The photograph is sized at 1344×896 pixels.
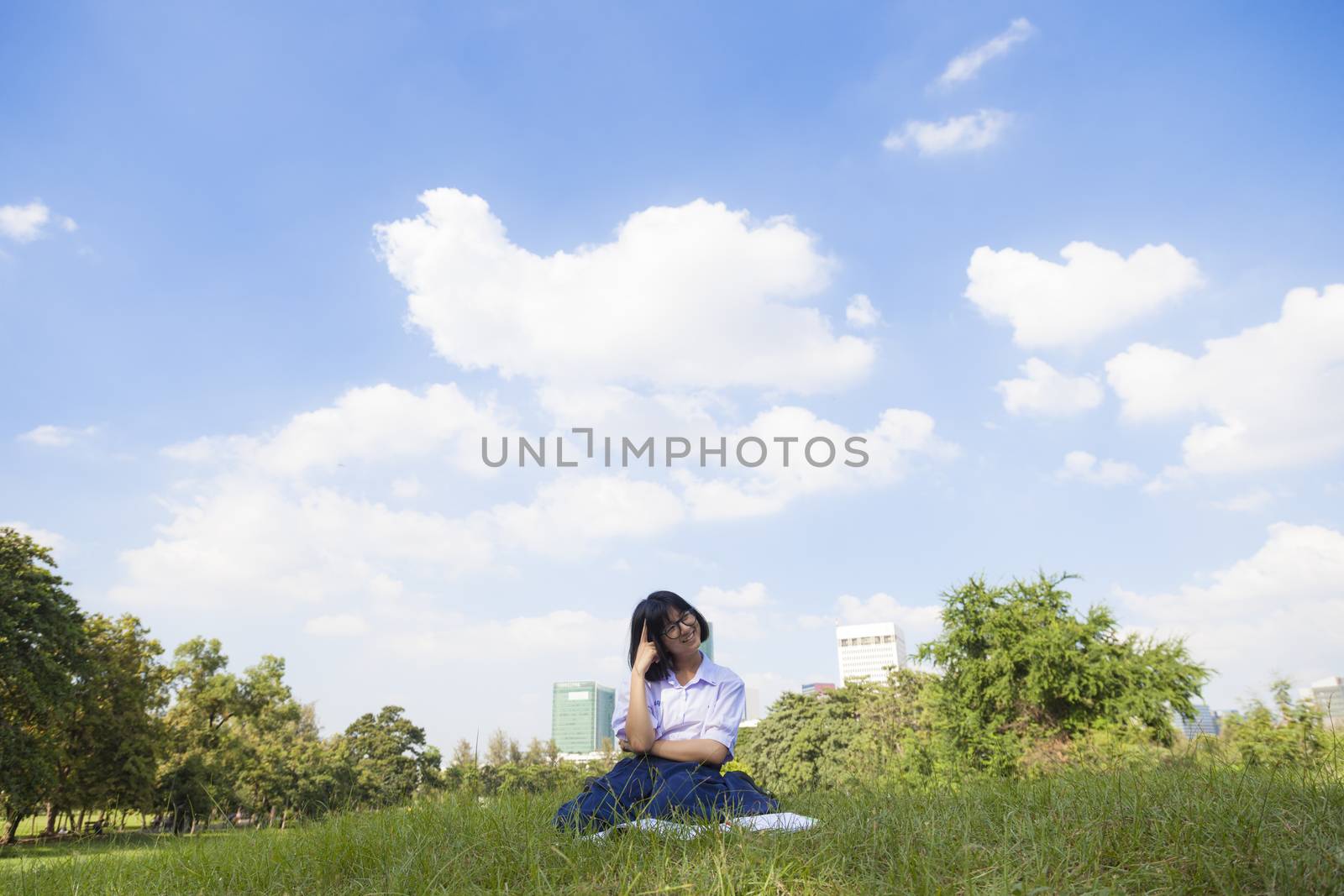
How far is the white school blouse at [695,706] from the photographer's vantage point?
448 cm

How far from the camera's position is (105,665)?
3172 cm

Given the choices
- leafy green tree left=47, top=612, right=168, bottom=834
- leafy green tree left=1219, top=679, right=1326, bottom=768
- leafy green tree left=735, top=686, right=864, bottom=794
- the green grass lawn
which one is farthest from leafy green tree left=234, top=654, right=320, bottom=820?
the green grass lawn

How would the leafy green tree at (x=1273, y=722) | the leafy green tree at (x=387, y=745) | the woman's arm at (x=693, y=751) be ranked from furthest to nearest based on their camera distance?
the leafy green tree at (x=387, y=745), the leafy green tree at (x=1273, y=722), the woman's arm at (x=693, y=751)

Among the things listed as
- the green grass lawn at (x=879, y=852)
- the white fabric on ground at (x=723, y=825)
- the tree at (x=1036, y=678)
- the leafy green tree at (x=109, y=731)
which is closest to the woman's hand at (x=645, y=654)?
the white fabric on ground at (x=723, y=825)

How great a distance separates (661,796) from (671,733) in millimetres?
510

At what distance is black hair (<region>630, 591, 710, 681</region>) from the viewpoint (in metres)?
4.50

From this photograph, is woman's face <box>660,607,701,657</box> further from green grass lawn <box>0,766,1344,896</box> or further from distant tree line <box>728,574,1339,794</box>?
distant tree line <box>728,574,1339,794</box>

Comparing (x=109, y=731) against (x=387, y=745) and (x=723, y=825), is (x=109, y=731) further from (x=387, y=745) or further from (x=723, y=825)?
(x=723, y=825)

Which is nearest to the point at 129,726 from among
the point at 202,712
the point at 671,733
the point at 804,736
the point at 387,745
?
the point at 202,712

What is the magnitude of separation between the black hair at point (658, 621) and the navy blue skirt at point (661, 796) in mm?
492

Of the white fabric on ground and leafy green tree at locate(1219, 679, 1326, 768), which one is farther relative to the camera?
leafy green tree at locate(1219, 679, 1326, 768)

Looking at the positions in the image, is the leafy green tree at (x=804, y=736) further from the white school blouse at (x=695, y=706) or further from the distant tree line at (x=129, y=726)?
the white school blouse at (x=695, y=706)

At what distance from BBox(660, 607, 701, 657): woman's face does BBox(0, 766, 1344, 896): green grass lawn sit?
1.09 meters

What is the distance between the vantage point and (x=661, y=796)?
403 centimetres
